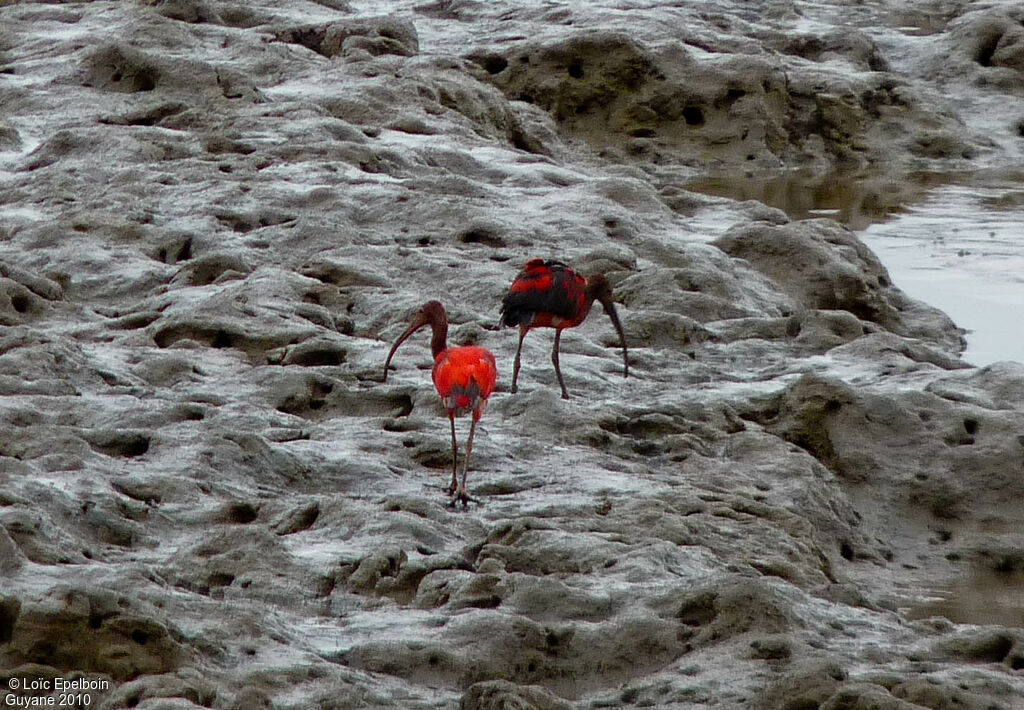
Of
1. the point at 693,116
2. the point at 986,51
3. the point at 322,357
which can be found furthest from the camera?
the point at 986,51

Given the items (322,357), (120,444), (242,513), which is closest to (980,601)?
(242,513)

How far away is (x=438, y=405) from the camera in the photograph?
27.5ft

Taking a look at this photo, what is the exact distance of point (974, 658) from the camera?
581 centimetres

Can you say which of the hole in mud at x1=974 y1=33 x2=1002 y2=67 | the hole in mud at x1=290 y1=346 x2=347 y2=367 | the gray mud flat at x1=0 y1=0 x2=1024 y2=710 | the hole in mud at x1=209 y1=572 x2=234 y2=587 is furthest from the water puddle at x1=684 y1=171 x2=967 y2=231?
the hole in mud at x1=209 y1=572 x2=234 y2=587

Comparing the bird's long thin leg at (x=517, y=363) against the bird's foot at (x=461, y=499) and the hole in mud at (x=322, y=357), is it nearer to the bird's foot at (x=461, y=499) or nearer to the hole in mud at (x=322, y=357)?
the hole in mud at (x=322, y=357)

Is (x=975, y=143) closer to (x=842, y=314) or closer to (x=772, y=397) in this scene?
(x=842, y=314)

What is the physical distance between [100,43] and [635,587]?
9.34m

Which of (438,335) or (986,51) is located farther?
(986,51)

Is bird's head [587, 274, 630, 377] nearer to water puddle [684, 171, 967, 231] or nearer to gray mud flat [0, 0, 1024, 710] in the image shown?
gray mud flat [0, 0, 1024, 710]

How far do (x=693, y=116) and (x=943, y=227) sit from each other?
2.99 meters

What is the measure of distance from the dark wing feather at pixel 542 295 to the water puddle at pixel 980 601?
247 centimetres

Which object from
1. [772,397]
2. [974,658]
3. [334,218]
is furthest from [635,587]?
[334,218]

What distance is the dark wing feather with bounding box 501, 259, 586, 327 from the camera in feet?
28.8

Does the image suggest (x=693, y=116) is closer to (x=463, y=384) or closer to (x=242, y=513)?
(x=463, y=384)
